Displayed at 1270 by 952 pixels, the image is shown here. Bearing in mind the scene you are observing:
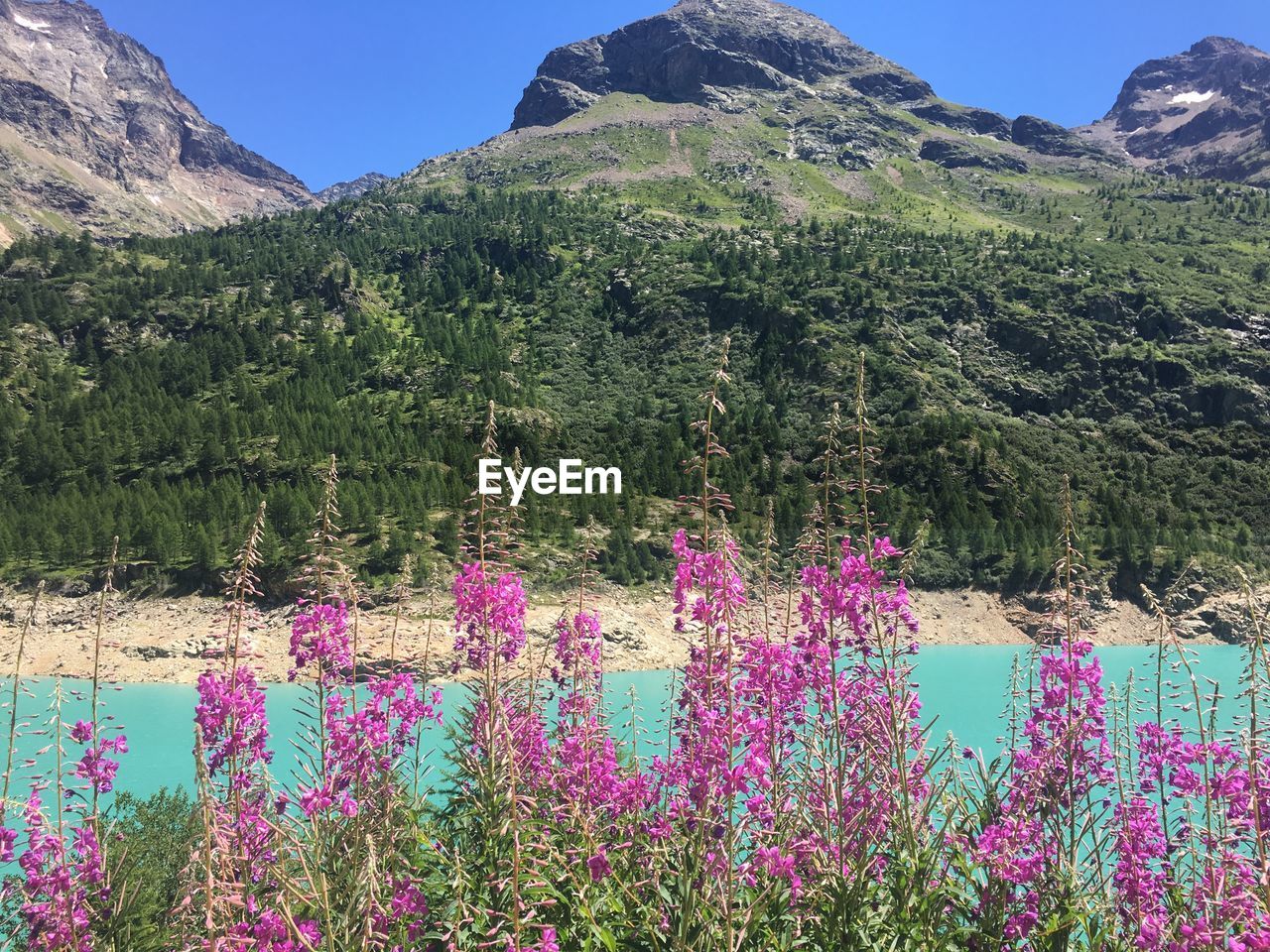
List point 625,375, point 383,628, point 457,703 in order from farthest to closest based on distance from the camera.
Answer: point 625,375 < point 383,628 < point 457,703

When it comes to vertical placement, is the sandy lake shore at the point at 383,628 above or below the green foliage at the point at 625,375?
below

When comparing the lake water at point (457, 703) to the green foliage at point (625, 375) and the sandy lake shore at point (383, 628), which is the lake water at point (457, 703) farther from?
the green foliage at point (625, 375)

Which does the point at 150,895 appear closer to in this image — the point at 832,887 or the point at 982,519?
the point at 832,887

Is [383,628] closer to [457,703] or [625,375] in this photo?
[457,703]

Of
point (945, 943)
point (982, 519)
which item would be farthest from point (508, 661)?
point (982, 519)

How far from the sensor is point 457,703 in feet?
48.5

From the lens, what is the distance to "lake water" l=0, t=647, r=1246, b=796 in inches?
829

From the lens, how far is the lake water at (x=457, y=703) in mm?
21062

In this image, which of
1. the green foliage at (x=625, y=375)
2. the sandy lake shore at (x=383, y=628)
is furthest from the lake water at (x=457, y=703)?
the green foliage at (x=625, y=375)

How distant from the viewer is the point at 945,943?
152 inches

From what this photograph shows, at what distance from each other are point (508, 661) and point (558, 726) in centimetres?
196

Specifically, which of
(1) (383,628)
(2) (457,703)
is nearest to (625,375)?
(1) (383,628)

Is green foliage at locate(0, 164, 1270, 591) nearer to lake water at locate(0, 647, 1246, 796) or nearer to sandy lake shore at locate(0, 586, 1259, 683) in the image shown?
sandy lake shore at locate(0, 586, 1259, 683)

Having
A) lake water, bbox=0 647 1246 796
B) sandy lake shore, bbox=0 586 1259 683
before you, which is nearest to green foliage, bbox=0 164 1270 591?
sandy lake shore, bbox=0 586 1259 683
